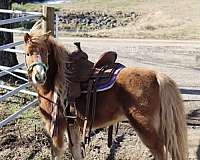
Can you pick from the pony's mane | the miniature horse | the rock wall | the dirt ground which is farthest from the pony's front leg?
the rock wall

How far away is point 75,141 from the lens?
5418 mm

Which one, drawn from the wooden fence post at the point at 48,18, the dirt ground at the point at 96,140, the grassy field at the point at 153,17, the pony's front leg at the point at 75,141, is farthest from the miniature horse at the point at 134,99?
the grassy field at the point at 153,17

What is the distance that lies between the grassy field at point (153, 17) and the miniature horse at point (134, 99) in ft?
35.4

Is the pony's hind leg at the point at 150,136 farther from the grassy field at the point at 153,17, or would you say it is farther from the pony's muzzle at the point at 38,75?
the grassy field at the point at 153,17

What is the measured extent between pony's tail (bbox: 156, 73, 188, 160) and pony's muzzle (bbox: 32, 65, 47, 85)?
1.17m

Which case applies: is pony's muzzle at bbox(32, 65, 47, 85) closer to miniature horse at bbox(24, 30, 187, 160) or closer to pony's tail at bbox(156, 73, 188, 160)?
miniature horse at bbox(24, 30, 187, 160)

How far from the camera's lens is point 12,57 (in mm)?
8727

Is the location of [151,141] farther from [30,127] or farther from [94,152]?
[30,127]

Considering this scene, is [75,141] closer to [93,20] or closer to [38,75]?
[38,75]

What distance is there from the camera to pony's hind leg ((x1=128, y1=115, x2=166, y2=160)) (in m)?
4.71

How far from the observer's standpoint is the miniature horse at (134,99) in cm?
470

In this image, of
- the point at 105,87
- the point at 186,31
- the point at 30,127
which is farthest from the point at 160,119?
the point at 186,31

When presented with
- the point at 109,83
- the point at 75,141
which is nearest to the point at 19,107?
the point at 75,141

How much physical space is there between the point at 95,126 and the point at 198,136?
73.9 inches
